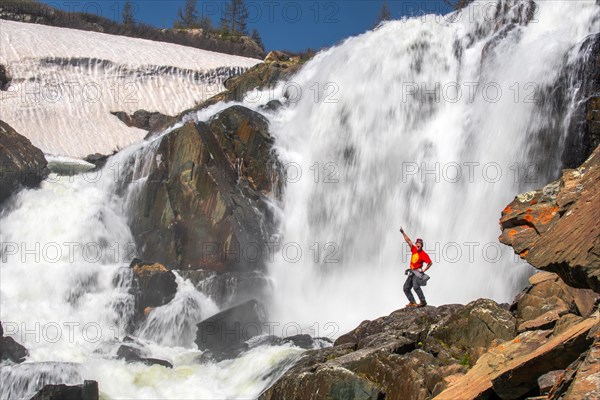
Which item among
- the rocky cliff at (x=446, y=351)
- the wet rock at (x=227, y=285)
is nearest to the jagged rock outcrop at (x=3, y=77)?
the wet rock at (x=227, y=285)

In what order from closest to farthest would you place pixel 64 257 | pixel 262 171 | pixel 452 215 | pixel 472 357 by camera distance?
pixel 472 357
pixel 452 215
pixel 64 257
pixel 262 171

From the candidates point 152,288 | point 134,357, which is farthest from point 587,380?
point 152,288

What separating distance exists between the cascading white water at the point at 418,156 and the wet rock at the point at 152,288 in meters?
3.54

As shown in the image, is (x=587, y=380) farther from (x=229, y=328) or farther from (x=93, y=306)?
(x=93, y=306)

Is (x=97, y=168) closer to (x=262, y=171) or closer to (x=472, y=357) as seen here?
(x=262, y=171)

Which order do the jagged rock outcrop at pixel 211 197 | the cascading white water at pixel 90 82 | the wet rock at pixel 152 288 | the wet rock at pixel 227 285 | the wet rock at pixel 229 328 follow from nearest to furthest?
the wet rock at pixel 229 328 → the wet rock at pixel 152 288 → the wet rock at pixel 227 285 → the jagged rock outcrop at pixel 211 197 → the cascading white water at pixel 90 82

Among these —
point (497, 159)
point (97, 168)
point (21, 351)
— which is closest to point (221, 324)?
point (21, 351)

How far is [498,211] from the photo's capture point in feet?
70.6

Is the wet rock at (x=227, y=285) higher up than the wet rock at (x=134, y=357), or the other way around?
the wet rock at (x=227, y=285)

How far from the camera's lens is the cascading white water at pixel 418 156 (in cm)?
2152

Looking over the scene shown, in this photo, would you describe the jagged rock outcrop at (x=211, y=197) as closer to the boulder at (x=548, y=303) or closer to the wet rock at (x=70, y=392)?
the wet rock at (x=70, y=392)

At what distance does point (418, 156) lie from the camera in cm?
2519

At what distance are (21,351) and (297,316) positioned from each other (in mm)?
8303

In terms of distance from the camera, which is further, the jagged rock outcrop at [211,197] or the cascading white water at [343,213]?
the jagged rock outcrop at [211,197]
